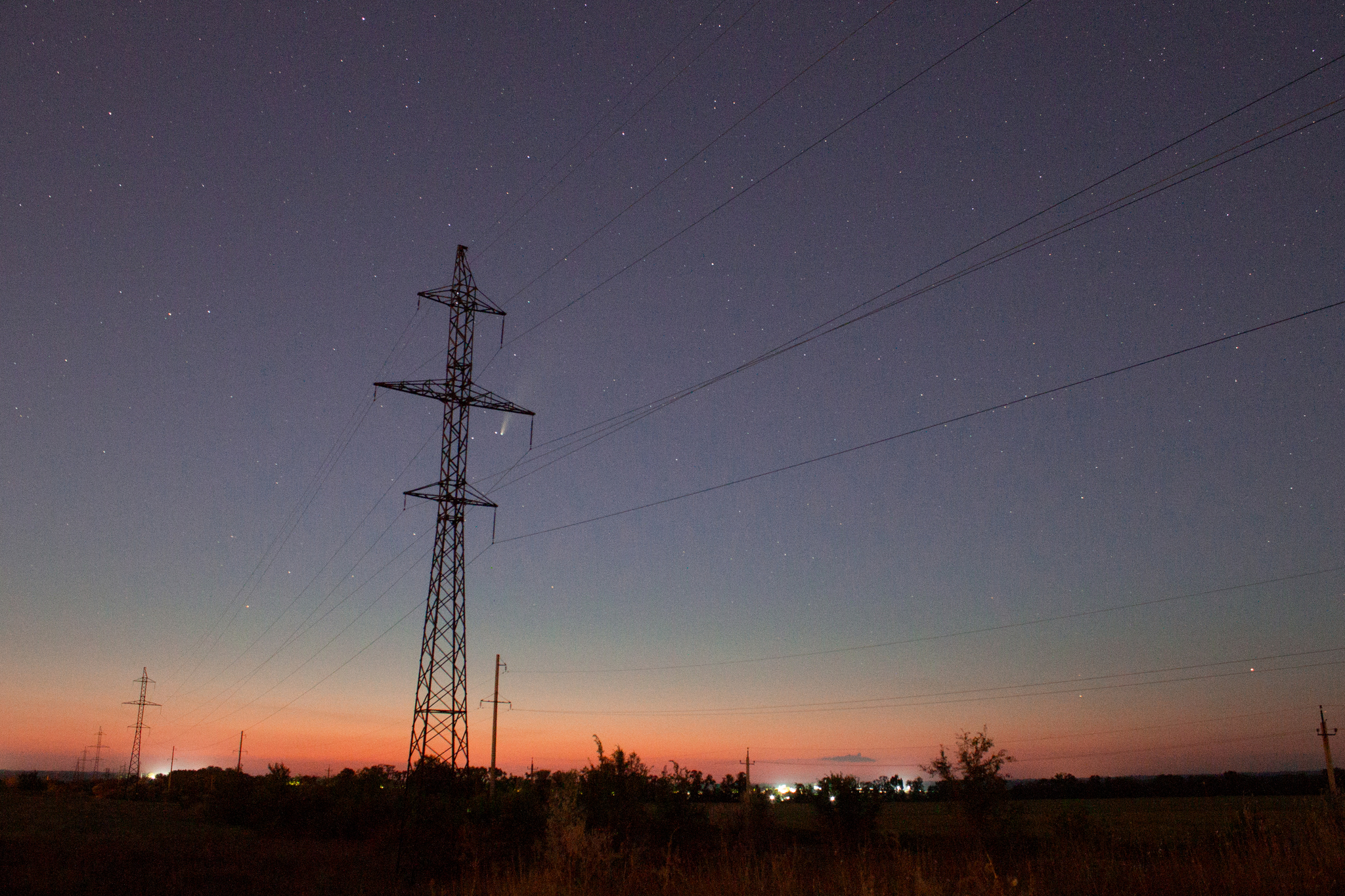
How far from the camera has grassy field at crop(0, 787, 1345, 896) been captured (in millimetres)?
8750

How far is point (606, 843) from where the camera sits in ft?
51.1

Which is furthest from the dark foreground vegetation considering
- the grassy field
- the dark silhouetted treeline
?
the dark silhouetted treeline

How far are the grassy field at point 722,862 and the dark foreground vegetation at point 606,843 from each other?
0.20 feet

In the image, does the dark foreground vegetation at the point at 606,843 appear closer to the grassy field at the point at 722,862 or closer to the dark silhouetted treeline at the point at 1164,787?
the grassy field at the point at 722,862

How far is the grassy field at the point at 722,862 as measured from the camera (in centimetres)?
875

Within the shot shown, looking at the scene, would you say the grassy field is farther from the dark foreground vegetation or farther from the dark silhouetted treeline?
the dark silhouetted treeline

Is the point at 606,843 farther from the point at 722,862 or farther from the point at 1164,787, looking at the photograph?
the point at 1164,787

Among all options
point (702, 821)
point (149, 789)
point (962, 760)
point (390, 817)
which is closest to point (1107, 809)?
point (962, 760)

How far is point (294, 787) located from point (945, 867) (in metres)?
47.2

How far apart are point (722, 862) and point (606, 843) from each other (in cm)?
345

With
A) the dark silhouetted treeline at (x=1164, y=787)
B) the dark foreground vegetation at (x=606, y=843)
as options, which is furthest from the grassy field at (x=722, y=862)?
the dark silhouetted treeline at (x=1164, y=787)

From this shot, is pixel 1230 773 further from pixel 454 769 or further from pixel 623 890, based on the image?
pixel 623 890

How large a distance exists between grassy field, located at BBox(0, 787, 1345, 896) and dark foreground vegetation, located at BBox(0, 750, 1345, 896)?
0.20 feet

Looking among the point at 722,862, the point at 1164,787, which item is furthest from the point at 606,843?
the point at 1164,787
